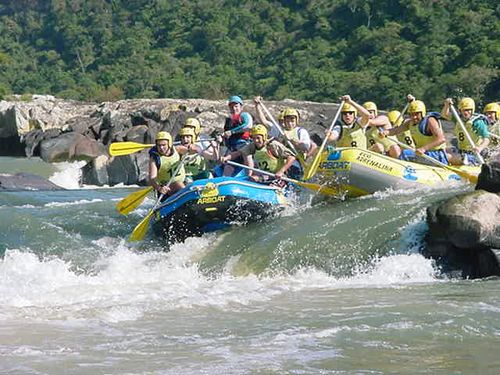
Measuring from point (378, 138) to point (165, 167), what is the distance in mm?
3360

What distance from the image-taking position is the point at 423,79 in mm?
55156

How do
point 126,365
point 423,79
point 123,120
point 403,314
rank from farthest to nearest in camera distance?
1. point 423,79
2. point 123,120
3. point 403,314
4. point 126,365

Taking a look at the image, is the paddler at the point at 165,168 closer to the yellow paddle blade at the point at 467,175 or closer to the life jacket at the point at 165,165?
the life jacket at the point at 165,165

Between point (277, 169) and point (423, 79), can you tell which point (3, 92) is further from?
point (277, 169)

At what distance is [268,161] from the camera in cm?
1306

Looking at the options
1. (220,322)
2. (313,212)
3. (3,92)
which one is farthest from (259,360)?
(3,92)

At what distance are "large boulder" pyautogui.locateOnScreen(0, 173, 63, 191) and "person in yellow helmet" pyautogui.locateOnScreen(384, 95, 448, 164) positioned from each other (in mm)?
12329

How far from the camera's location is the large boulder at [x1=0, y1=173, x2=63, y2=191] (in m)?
23.6

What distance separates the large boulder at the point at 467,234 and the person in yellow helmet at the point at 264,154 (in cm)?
317

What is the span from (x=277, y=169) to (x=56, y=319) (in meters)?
5.40

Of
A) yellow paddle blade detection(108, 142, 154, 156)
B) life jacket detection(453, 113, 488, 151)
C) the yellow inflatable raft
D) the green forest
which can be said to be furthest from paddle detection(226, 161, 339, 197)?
the green forest

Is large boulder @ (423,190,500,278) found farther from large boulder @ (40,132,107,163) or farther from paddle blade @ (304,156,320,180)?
large boulder @ (40,132,107,163)

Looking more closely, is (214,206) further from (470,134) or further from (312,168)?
(470,134)

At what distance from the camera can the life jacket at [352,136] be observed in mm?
13914
